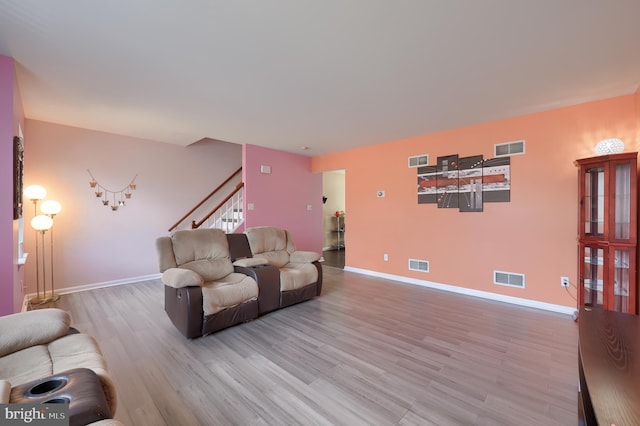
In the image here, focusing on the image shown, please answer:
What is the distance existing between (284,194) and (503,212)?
3818 mm

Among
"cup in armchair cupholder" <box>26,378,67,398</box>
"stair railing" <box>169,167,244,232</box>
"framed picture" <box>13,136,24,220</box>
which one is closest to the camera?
"cup in armchair cupholder" <box>26,378,67,398</box>

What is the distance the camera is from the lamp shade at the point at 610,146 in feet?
8.90

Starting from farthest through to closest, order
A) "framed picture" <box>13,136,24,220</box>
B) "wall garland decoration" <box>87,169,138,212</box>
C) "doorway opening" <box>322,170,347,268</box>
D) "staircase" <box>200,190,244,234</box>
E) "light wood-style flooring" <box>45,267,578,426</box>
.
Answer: "doorway opening" <box>322,170,347,268</box>, "staircase" <box>200,190,244,234</box>, "wall garland decoration" <box>87,169,138,212</box>, "framed picture" <box>13,136,24,220</box>, "light wood-style flooring" <box>45,267,578,426</box>

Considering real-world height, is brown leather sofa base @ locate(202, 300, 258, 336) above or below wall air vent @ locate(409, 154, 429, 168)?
below

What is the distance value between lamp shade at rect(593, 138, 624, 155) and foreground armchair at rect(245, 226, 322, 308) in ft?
11.2

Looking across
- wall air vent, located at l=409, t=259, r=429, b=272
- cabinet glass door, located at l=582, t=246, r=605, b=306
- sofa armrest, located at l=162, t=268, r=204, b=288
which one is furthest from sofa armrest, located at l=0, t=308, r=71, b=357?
cabinet glass door, located at l=582, t=246, r=605, b=306

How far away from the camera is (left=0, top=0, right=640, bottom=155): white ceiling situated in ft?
5.60

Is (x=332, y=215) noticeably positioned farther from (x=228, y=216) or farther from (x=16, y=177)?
(x=16, y=177)

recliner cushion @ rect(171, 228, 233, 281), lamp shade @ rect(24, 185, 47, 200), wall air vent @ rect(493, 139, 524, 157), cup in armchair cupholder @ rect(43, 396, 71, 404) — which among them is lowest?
cup in armchair cupholder @ rect(43, 396, 71, 404)

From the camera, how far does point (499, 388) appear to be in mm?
1858

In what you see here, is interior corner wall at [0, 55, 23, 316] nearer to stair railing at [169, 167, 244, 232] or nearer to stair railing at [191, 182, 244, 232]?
stair railing at [169, 167, 244, 232]

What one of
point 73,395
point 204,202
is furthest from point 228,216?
point 73,395

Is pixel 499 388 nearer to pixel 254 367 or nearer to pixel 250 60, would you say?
pixel 254 367

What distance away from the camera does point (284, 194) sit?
5.60m
